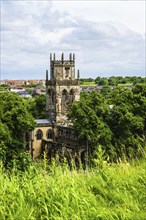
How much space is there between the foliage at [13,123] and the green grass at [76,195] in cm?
2629

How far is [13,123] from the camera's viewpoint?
4062 cm

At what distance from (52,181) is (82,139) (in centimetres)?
3601

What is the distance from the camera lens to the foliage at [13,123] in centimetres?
3791

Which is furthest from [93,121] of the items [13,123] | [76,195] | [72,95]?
[76,195]

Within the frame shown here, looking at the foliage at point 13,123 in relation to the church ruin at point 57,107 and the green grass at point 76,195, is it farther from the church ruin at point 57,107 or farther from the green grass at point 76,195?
the green grass at point 76,195

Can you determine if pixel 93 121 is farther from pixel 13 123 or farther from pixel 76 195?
pixel 76 195

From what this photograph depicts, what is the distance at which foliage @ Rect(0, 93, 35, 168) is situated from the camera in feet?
124

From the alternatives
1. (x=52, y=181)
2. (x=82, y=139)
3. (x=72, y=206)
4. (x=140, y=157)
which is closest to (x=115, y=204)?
(x=72, y=206)

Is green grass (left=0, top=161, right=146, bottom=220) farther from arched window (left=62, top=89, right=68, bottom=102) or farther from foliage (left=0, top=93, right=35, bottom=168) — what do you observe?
arched window (left=62, top=89, right=68, bottom=102)

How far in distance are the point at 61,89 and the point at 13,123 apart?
911 inches

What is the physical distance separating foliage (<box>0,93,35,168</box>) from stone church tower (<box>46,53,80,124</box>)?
19694 mm

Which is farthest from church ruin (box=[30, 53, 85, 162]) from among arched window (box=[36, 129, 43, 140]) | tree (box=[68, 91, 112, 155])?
tree (box=[68, 91, 112, 155])

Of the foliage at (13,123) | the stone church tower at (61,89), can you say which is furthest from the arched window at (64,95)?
the foliage at (13,123)

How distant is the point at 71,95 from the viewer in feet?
208
